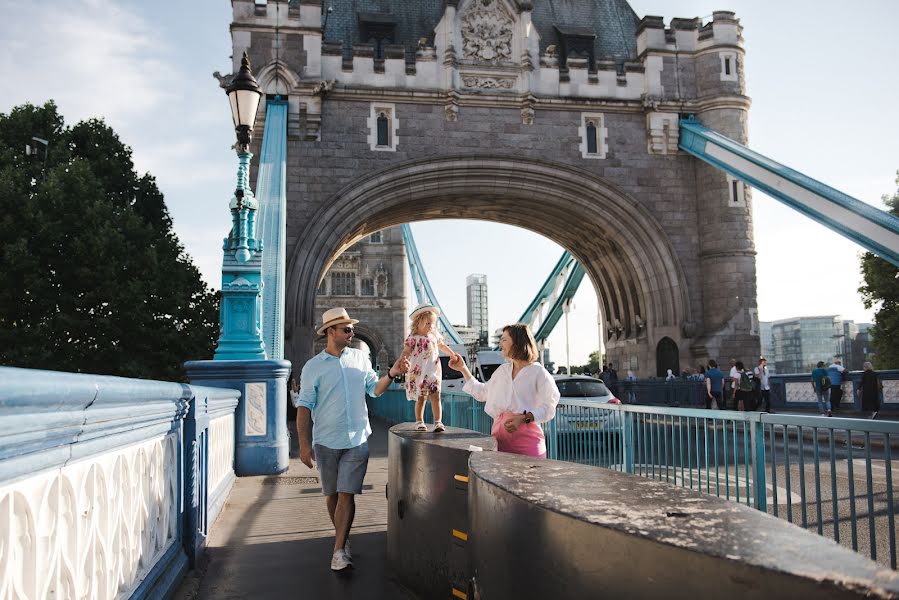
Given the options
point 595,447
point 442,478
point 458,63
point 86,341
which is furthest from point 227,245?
point 458,63

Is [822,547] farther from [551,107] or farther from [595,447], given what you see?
[551,107]

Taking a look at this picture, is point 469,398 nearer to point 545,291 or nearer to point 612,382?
point 612,382

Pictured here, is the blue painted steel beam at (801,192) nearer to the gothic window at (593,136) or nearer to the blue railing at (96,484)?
the gothic window at (593,136)

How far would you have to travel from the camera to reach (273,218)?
15.3 metres

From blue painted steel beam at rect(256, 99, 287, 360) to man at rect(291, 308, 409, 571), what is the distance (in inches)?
262

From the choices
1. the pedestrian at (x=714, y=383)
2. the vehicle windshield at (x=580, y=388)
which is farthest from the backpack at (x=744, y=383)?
the vehicle windshield at (x=580, y=388)

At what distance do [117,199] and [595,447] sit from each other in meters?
17.1

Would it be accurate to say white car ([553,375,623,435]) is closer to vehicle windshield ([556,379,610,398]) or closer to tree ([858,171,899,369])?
vehicle windshield ([556,379,610,398])

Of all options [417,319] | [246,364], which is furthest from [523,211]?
[417,319]

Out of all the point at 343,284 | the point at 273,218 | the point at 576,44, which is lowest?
the point at 273,218

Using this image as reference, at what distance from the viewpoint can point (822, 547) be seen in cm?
133

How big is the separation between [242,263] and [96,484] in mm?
6385

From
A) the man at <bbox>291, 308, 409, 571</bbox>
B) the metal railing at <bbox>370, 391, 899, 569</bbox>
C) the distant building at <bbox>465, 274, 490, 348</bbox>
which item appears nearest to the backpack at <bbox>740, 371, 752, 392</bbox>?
the metal railing at <bbox>370, 391, 899, 569</bbox>

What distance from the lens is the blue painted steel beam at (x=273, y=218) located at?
471 inches
